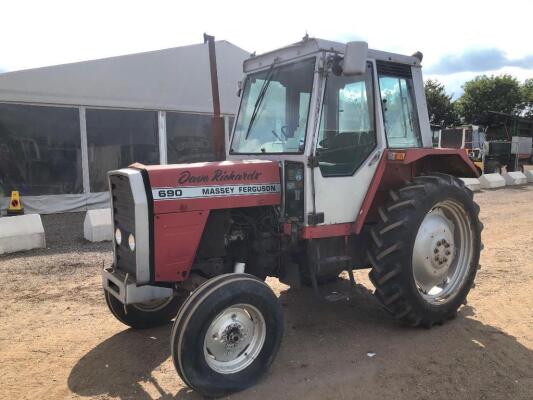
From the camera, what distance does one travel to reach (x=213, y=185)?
3656mm

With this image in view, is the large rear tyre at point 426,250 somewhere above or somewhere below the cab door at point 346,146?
below

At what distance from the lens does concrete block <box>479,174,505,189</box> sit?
16.2m

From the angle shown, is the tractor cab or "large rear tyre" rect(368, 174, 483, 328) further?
"large rear tyre" rect(368, 174, 483, 328)

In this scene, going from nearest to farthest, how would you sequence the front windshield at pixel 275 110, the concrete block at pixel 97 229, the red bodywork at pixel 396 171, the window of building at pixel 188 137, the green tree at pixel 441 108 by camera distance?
1. the front windshield at pixel 275 110
2. the red bodywork at pixel 396 171
3. the concrete block at pixel 97 229
4. the window of building at pixel 188 137
5. the green tree at pixel 441 108

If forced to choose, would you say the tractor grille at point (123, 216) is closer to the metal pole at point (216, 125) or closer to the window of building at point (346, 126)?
the metal pole at point (216, 125)

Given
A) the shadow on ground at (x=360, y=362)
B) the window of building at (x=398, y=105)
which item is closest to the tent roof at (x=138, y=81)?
the shadow on ground at (x=360, y=362)

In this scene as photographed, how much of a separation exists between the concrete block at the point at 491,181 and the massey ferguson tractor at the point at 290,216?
12.8m

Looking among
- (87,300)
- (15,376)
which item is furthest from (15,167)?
(15,376)

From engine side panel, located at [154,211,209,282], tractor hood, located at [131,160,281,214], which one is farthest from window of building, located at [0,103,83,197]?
engine side panel, located at [154,211,209,282]

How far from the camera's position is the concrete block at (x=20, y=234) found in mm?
7227

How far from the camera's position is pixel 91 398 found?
→ 3217mm

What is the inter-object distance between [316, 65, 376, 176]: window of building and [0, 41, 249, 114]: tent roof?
8.56 metres

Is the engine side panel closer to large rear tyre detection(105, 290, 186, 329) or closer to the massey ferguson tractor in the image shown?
the massey ferguson tractor

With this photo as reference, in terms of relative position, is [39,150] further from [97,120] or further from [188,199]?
[188,199]
